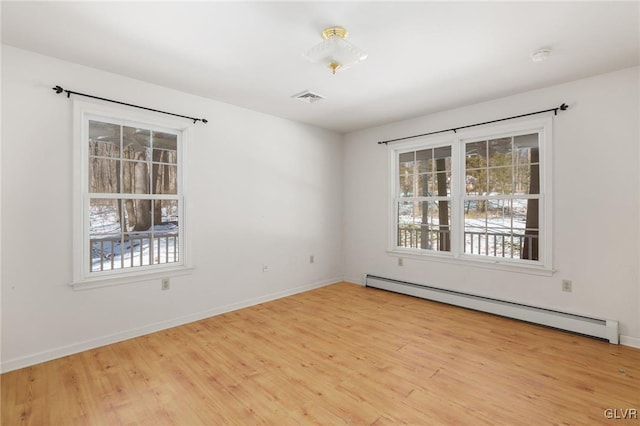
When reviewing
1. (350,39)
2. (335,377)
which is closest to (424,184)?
(350,39)

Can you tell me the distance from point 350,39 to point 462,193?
267cm

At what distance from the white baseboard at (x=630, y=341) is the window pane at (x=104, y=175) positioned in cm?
520

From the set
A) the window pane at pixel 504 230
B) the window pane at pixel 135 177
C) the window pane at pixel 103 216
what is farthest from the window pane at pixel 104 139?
the window pane at pixel 504 230

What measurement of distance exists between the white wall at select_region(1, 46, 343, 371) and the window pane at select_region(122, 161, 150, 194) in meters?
0.45

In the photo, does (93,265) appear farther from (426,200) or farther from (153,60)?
(426,200)

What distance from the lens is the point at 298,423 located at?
1.86 meters

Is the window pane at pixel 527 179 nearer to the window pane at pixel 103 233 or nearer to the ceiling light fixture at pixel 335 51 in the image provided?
the ceiling light fixture at pixel 335 51

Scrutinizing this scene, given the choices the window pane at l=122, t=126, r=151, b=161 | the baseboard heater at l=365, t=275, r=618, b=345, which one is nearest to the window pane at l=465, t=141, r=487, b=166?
the baseboard heater at l=365, t=275, r=618, b=345

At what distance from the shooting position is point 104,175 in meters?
3.06

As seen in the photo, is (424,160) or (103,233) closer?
(103,233)

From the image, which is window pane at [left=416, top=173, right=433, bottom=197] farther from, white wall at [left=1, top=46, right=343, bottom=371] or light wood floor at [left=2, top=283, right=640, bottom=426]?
light wood floor at [left=2, top=283, right=640, bottom=426]

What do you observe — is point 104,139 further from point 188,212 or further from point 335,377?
point 335,377

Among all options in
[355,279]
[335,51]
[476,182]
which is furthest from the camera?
[355,279]

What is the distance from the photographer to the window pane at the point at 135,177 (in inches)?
126
